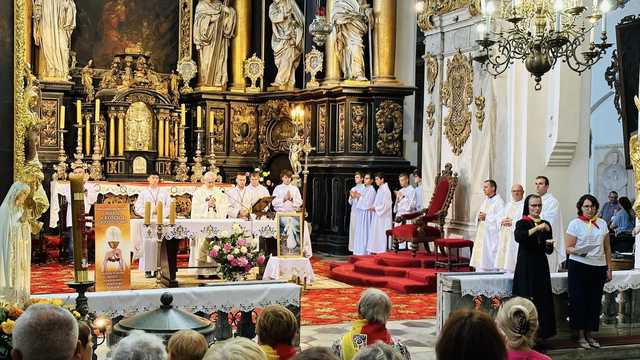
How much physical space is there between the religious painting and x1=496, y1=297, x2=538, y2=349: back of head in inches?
663

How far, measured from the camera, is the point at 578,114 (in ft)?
42.4

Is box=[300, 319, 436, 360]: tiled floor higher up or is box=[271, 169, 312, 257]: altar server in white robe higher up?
box=[271, 169, 312, 257]: altar server in white robe

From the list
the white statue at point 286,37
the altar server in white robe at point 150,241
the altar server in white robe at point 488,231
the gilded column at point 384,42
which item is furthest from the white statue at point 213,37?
the altar server in white robe at point 488,231

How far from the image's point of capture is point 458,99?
15.0 meters

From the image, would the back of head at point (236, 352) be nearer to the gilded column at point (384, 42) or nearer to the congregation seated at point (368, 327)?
the congregation seated at point (368, 327)

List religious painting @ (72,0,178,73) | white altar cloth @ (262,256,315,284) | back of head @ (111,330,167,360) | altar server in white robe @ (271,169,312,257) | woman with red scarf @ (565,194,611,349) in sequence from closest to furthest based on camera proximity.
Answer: back of head @ (111,330,167,360), woman with red scarf @ (565,194,611,349), white altar cloth @ (262,256,315,284), altar server in white robe @ (271,169,312,257), religious painting @ (72,0,178,73)

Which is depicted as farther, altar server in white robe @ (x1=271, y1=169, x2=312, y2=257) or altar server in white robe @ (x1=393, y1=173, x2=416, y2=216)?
altar server in white robe @ (x1=393, y1=173, x2=416, y2=216)

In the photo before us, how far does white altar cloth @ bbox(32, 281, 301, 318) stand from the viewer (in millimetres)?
7586

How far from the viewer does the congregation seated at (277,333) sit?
4.49 metres

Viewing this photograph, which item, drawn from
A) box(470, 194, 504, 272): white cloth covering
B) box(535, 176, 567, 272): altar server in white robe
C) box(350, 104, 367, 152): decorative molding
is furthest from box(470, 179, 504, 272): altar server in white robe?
box(350, 104, 367, 152): decorative molding

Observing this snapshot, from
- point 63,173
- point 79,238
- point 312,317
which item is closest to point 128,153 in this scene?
point 63,173

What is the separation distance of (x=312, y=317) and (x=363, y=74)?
8.89m

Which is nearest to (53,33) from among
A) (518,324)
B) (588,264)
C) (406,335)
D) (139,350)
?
(406,335)

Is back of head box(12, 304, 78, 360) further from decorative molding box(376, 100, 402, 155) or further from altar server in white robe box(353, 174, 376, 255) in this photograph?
decorative molding box(376, 100, 402, 155)
